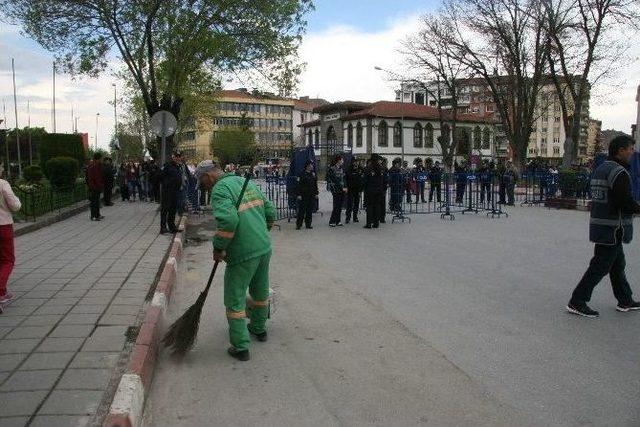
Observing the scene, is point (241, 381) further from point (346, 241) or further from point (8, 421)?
point (346, 241)

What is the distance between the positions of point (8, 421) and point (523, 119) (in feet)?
117

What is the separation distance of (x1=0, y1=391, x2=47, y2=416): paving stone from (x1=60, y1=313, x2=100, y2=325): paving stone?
170 cm

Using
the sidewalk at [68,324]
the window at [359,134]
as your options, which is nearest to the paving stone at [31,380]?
the sidewalk at [68,324]

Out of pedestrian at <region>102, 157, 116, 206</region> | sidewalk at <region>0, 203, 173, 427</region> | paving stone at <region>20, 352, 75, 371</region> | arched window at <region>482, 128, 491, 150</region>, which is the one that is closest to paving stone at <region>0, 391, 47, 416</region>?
sidewalk at <region>0, 203, 173, 427</region>

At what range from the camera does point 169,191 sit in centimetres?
1265

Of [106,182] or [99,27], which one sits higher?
[99,27]

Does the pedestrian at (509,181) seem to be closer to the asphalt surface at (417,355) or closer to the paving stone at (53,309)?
the asphalt surface at (417,355)

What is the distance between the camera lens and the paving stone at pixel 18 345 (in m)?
4.66

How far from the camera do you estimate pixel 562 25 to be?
2800cm

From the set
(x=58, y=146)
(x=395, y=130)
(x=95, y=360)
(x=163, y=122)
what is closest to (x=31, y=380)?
(x=95, y=360)

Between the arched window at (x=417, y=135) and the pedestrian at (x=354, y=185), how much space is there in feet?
172

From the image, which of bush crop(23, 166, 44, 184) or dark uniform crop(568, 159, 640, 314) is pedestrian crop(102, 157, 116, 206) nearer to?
bush crop(23, 166, 44, 184)

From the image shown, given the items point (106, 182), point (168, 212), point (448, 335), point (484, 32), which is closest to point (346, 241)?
point (168, 212)

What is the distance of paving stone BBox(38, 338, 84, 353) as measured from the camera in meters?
4.68
